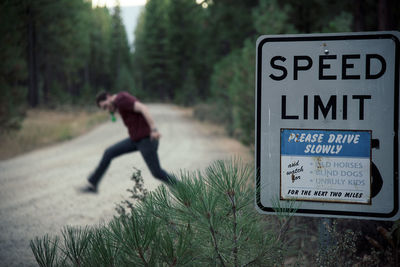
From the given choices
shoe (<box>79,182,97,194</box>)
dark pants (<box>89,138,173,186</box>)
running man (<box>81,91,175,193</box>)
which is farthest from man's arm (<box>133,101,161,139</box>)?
shoe (<box>79,182,97,194</box>)

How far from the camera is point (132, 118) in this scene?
567 cm

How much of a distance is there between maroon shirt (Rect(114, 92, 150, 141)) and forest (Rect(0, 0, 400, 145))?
10.7 ft

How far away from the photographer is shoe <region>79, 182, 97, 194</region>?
6.36 meters

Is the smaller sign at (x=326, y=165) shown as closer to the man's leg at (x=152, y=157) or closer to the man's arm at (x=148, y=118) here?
the man's leg at (x=152, y=157)

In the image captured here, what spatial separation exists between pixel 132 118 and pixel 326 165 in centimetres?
421

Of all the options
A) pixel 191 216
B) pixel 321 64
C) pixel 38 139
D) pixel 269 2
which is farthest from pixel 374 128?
pixel 38 139

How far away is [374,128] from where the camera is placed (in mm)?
1711

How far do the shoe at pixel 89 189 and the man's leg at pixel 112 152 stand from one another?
5.1 inches

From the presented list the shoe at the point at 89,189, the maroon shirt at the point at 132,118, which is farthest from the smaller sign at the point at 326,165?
the shoe at the point at 89,189

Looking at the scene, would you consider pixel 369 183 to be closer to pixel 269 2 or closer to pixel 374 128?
pixel 374 128

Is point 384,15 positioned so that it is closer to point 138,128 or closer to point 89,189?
point 138,128

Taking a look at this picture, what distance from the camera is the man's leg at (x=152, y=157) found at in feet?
17.7

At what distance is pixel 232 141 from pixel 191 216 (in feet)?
43.0

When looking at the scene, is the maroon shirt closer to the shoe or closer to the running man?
the running man
